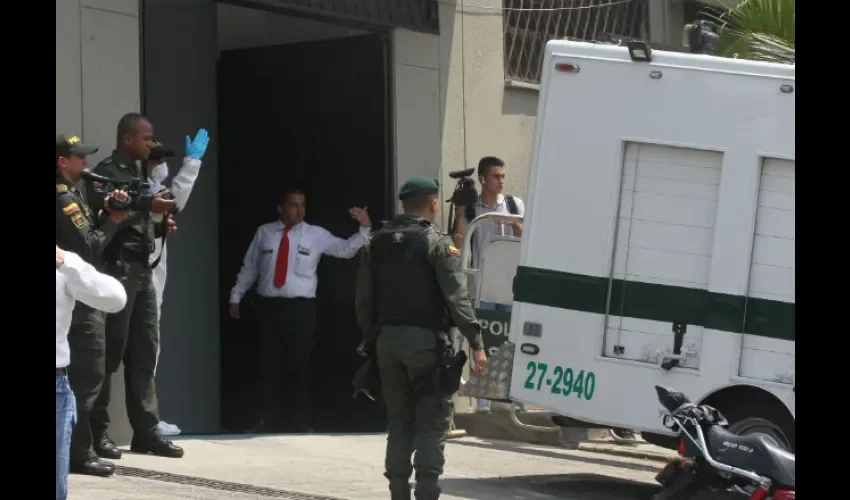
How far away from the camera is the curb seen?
11.0 meters

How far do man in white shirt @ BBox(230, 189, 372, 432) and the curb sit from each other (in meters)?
2.17

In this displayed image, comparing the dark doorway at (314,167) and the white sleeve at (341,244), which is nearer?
the white sleeve at (341,244)

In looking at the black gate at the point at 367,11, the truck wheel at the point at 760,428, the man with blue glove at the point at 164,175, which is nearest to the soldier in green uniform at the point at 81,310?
the man with blue glove at the point at 164,175

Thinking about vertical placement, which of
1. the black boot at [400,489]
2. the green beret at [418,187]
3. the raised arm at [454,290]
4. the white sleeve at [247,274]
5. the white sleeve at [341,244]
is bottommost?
the black boot at [400,489]

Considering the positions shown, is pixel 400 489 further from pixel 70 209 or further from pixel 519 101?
pixel 519 101

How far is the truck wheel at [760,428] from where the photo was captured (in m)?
8.41

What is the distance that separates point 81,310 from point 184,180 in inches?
58.2

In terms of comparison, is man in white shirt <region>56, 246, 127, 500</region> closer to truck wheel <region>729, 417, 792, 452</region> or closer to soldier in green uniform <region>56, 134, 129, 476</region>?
soldier in green uniform <region>56, 134, 129, 476</region>

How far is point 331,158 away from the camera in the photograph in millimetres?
12000

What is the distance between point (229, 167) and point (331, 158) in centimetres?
93

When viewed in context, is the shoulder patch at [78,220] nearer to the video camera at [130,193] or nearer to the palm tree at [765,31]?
the video camera at [130,193]

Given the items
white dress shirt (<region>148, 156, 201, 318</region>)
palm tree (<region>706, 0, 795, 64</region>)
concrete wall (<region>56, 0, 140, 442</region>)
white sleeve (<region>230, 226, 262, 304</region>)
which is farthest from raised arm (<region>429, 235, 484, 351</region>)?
palm tree (<region>706, 0, 795, 64</region>)

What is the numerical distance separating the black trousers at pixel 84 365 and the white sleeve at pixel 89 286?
2.19 m

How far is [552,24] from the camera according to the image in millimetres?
13172
